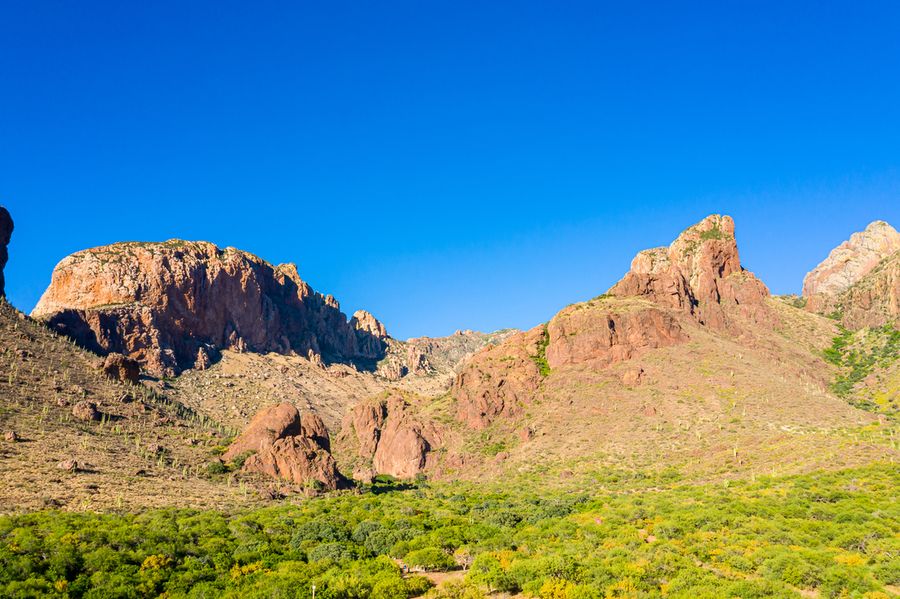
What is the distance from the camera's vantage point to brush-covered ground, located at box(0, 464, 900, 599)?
1267 inches

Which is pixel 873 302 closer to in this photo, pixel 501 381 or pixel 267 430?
pixel 501 381

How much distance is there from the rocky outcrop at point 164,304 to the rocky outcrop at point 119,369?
46.6 metres

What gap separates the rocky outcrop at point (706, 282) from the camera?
118 meters

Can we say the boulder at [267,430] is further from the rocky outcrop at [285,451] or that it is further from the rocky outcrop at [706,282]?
the rocky outcrop at [706,282]

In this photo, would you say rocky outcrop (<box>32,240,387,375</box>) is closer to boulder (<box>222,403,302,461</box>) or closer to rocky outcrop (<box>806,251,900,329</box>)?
boulder (<box>222,403,302,461</box>)

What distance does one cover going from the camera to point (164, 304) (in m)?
147

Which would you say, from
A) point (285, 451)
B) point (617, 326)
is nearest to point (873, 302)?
point (617, 326)

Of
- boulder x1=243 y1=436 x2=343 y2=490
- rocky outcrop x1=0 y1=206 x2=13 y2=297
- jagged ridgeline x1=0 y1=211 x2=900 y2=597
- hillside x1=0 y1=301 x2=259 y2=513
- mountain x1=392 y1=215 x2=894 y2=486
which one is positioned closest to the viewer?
jagged ridgeline x1=0 y1=211 x2=900 y2=597

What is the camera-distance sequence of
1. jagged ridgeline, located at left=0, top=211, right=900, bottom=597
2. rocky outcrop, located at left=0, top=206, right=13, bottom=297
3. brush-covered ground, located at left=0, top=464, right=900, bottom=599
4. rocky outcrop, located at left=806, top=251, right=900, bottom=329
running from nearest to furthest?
brush-covered ground, located at left=0, top=464, right=900, bottom=599 → jagged ridgeline, located at left=0, top=211, right=900, bottom=597 → rocky outcrop, located at left=0, top=206, right=13, bottom=297 → rocky outcrop, located at left=806, top=251, right=900, bottom=329

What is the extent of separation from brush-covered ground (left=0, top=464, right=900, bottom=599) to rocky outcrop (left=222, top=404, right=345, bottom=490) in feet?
17.5

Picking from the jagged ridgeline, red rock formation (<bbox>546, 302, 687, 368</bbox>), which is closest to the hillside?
the jagged ridgeline

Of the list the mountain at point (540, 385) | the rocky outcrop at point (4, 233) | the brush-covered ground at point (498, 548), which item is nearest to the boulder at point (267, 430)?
the mountain at point (540, 385)

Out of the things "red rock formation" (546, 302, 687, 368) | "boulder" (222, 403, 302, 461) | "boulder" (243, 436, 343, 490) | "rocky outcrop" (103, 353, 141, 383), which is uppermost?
"red rock formation" (546, 302, 687, 368)

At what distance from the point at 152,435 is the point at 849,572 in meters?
61.4
